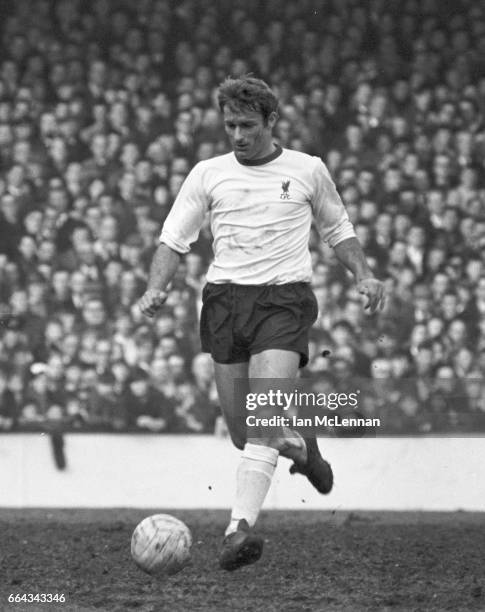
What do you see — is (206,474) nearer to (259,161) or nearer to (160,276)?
(160,276)

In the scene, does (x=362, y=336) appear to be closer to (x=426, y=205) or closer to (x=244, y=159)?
(x=426, y=205)

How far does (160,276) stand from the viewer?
560 centimetres

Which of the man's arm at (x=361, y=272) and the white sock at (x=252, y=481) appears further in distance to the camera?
the man's arm at (x=361, y=272)

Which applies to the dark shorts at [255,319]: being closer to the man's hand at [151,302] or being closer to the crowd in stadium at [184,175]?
the man's hand at [151,302]

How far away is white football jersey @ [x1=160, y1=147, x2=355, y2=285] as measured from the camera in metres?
5.59

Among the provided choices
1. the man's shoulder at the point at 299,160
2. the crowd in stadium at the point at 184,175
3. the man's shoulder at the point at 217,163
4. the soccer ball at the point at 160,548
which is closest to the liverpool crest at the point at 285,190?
the man's shoulder at the point at 299,160

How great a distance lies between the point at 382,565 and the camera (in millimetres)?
6418

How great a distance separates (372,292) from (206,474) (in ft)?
12.9

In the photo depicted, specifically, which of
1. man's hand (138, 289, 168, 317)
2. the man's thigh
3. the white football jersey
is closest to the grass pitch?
the man's thigh

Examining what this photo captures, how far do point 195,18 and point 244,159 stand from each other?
161 inches

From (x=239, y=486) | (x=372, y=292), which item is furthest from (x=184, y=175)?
(x=239, y=486)

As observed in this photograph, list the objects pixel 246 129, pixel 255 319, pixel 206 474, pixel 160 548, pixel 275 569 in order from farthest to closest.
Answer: pixel 206 474
pixel 275 569
pixel 255 319
pixel 246 129
pixel 160 548

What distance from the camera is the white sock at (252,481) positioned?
210 inches

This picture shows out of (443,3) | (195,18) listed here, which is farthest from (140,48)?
(443,3)
